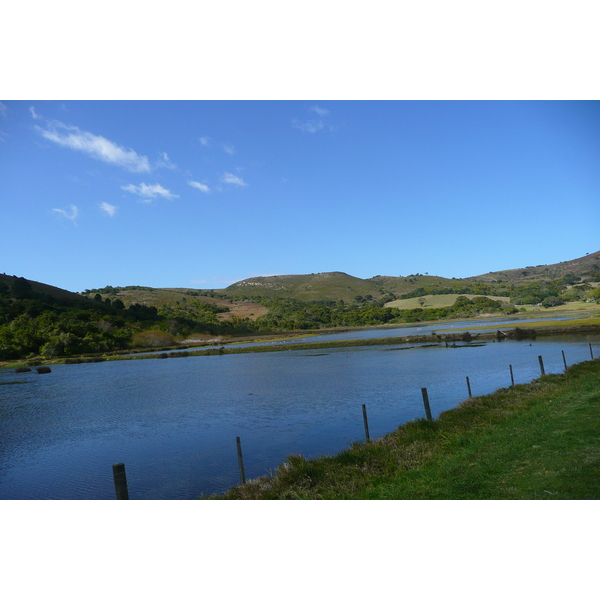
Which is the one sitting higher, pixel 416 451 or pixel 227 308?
pixel 227 308

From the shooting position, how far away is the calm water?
14.9 meters

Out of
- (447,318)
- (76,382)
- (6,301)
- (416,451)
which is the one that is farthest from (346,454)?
(447,318)

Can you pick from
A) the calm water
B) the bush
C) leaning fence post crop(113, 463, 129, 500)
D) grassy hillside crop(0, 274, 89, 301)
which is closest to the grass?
the bush

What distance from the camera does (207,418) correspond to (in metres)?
24.3

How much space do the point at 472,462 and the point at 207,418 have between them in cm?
1745

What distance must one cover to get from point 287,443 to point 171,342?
4382 inches

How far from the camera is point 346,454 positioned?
11883mm

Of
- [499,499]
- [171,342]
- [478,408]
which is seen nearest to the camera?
[499,499]

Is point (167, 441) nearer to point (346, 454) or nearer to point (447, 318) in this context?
point (346, 454)

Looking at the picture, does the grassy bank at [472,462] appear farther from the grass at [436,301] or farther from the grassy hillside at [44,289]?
the grass at [436,301]

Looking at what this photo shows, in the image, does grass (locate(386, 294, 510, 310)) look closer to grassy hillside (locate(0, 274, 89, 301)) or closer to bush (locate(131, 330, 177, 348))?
bush (locate(131, 330, 177, 348))

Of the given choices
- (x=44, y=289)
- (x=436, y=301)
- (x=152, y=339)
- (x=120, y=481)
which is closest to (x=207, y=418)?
(x=120, y=481)

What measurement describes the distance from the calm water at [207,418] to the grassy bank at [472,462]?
3037 mm

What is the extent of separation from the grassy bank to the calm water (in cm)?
304
